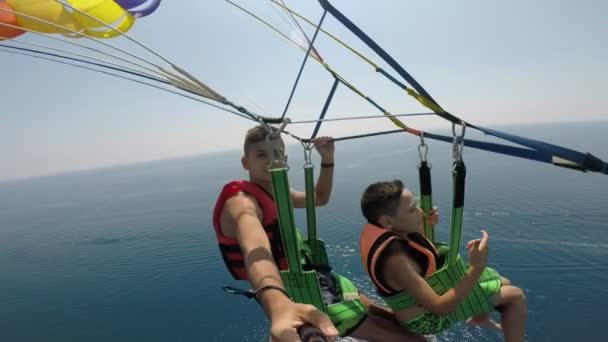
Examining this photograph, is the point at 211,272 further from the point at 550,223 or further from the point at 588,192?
the point at 588,192

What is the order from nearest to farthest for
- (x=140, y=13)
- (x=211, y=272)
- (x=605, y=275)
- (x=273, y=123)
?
(x=273, y=123), (x=140, y=13), (x=605, y=275), (x=211, y=272)

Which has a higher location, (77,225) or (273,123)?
(273,123)

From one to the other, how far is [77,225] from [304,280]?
2038 inches

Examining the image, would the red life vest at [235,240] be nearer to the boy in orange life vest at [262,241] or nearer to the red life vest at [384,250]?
the boy in orange life vest at [262,241]

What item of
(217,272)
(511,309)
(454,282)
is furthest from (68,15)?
(217,272)

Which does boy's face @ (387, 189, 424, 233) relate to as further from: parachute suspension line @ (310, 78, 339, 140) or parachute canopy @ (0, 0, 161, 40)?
parachute canopy @ (0, 0, 161, 40)

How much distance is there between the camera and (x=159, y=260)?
2367 centimetres

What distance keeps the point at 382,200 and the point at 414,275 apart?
618 mm

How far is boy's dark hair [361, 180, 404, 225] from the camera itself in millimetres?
2559

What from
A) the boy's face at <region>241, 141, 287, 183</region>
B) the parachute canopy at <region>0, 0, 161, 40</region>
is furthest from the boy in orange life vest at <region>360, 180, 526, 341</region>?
the parachute canopy at <region>0, 0, 161, 40</region>

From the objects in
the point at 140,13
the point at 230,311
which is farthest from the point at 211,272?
the point at 140,13

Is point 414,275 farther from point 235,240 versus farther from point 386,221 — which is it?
point 235,240

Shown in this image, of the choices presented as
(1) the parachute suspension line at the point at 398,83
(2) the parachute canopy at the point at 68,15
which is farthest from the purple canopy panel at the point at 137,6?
(1) the parachute suspension line at the point at 398,83

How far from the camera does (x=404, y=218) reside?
256cm
